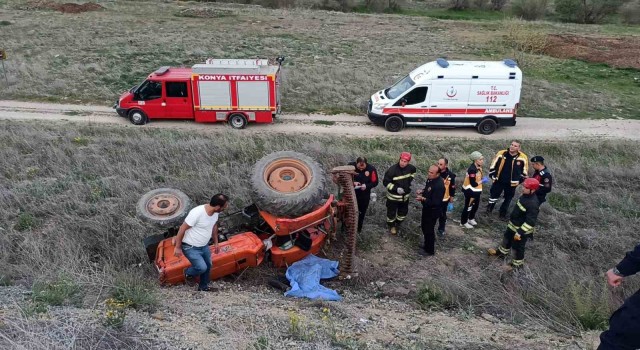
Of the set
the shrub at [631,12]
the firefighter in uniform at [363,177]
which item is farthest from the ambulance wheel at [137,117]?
the shrub at [631,12]

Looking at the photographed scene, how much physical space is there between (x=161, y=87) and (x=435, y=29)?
75.7ft

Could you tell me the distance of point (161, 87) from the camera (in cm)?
1507

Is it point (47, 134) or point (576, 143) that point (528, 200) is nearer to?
point (576, 143)

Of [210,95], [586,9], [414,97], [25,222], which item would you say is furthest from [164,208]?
[586,9]

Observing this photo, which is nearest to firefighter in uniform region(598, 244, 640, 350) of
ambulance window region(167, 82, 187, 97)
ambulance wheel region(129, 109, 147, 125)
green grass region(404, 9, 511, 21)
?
ambulance window region(167, 82, 187, 97)

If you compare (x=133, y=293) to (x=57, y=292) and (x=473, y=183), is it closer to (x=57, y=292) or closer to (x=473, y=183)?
(x=57, y=292)

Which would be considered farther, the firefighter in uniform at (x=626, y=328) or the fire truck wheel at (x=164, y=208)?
the fire truck wheel at (x=164, y=208)

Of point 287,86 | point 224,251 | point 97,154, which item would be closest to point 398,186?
point 224,251

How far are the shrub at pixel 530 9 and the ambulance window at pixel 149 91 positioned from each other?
125ft

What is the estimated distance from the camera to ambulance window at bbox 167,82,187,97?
1504cm

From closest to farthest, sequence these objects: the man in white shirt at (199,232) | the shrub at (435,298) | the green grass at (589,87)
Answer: the man in white shirt at (199,232), the shrub at (435,298), the green grass at (589,87)

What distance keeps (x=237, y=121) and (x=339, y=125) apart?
10.7ft

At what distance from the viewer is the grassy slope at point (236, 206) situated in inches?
249

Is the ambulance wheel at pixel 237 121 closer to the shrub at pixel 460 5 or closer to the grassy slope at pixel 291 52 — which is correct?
the grassy slope at pixel 291 52
